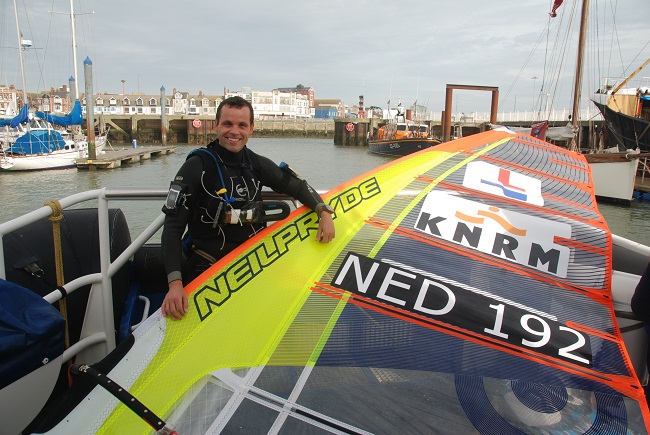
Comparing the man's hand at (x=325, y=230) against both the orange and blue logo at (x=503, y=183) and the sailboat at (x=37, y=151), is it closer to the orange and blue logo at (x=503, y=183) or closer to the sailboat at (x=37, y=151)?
the orange and blue logo at (x=503, y=183)

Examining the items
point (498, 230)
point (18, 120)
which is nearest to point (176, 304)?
point (498, 230)

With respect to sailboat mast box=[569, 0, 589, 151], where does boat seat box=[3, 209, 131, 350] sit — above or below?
below

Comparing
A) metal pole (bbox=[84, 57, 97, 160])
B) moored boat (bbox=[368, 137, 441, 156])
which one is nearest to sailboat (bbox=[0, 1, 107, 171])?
metal pole (bbox=[84, 57, 97, 160])

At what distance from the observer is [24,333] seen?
163 centimetres

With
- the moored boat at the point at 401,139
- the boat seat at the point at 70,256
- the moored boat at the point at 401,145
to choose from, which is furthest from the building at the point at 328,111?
the boat seat at the point at 70,256

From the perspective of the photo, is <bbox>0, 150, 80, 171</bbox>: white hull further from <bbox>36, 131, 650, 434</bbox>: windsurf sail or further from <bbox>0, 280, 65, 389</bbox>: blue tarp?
<bbox>36, 131, 650, 434</bbox>: windsurf sail

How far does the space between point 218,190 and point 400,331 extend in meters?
1.07

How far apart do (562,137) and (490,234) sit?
18138mm

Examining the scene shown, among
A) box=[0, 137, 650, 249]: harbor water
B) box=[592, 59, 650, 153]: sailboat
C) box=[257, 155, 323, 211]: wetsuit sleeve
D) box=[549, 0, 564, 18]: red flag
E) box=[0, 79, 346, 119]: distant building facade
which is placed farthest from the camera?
box=[0, 79, 346, 119]: distant building facade

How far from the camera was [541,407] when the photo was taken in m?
1.62

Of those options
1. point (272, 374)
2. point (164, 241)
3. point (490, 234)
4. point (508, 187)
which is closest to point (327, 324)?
point (272, 374)

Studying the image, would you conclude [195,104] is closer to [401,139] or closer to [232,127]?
[401,139]

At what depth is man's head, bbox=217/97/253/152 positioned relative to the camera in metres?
2.24

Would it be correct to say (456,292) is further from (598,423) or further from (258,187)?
(258,187)
